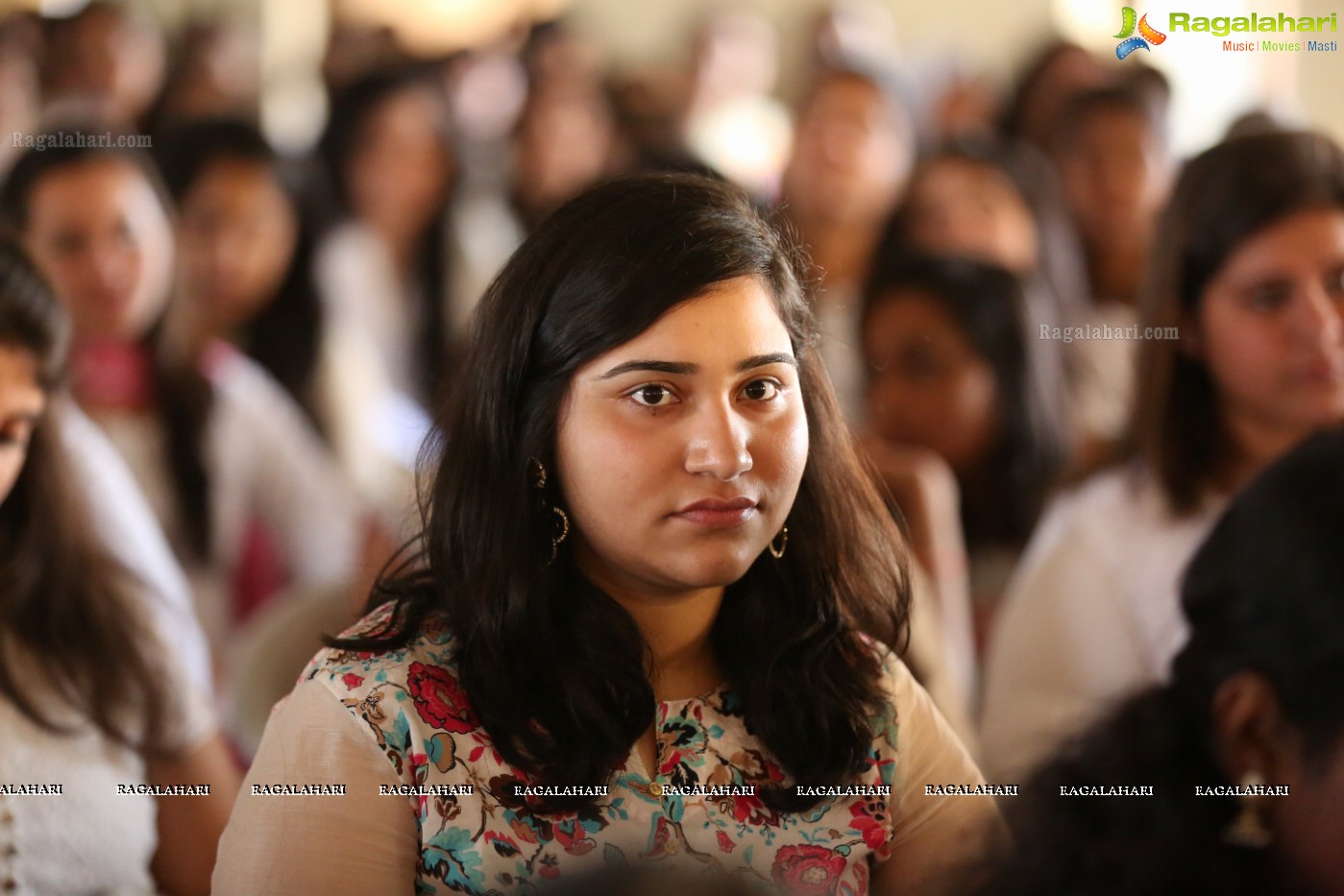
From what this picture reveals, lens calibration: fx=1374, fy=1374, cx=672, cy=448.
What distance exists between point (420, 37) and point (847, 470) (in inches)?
213

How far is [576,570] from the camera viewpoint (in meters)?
1.18

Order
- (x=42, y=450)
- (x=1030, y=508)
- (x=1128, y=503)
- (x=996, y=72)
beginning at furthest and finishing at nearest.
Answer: (x=996, y=72), (x=1030, y=508), (x=1128, y=503), (x=42, y=450)

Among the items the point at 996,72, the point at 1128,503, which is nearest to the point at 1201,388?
the point at 1128,503

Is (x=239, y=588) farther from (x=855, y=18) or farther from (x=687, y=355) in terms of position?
(x=855, y=18)

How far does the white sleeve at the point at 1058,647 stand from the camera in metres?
1.73

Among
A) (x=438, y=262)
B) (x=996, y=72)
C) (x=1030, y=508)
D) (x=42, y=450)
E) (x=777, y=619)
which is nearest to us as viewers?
A: (x=777, y=619)

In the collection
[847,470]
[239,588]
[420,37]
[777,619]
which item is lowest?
[239,588]

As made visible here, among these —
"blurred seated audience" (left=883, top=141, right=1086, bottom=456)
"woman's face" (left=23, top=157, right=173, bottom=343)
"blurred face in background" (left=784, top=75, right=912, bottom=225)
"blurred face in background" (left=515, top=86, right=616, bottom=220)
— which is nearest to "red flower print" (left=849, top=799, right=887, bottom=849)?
"woman's face" (left=23, top=157, right=173, bottom=343)

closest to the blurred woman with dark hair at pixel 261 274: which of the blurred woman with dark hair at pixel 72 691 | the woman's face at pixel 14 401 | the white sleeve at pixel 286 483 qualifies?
the white sleeve at pixel 286 483

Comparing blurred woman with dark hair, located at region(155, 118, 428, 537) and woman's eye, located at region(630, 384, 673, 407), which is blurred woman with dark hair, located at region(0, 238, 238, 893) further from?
blurred woman with dark hair, located at region(155, 118, 428, 537)

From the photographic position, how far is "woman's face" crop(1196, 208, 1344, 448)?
171cm

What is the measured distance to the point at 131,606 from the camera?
4.76ft

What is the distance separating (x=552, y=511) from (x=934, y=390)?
1262 mm

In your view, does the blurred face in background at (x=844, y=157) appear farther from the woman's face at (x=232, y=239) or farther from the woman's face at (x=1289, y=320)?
the woman's face at (x=1289, y=320)
